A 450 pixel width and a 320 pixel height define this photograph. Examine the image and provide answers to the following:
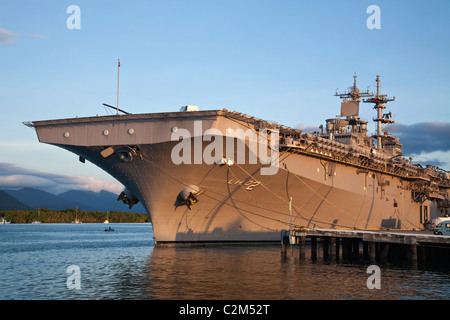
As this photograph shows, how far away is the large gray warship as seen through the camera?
24609 mm

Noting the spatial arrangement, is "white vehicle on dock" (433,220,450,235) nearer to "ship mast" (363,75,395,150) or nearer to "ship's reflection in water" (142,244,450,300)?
"ship's reflection in water" (142,244,450,300)

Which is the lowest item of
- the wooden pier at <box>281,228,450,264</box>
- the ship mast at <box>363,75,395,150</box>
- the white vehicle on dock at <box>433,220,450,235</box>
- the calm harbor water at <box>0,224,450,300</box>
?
the calm harbor water at <box>0,224,450,300</box>

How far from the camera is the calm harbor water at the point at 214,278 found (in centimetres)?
1530

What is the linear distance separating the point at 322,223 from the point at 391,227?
11737 mm

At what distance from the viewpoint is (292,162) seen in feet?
91.9

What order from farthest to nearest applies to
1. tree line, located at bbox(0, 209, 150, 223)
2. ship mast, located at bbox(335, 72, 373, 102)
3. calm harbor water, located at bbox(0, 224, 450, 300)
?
tree line, located at bbox(0, 209, 150, 223), ship mast, located at bbox(335, 72, 373, 102), calm harbor water, located at bbox(0, 224, 450, 300)

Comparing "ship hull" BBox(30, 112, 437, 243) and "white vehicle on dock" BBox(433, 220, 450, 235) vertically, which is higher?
"ship hull" BBox(30, 112, 437, 243)

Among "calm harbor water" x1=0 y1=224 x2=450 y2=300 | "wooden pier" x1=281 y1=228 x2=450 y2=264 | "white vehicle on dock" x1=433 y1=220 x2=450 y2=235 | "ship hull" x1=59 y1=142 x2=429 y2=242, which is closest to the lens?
"calm harbor water" x1=0 y1=224 x2=450 y2=300

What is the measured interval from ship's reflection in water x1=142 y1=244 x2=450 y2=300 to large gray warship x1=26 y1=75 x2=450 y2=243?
2.32m

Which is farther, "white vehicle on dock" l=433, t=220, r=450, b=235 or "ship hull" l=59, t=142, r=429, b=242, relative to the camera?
"ship hull" l=59, t=142, r=429, b=242

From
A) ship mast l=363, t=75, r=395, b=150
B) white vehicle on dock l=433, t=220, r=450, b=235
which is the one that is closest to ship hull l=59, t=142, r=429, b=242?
white vehicle on dock l=433, t=220, r=450, b=235

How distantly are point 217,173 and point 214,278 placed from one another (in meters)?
8.96

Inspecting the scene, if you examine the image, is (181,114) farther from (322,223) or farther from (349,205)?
(349,205)
